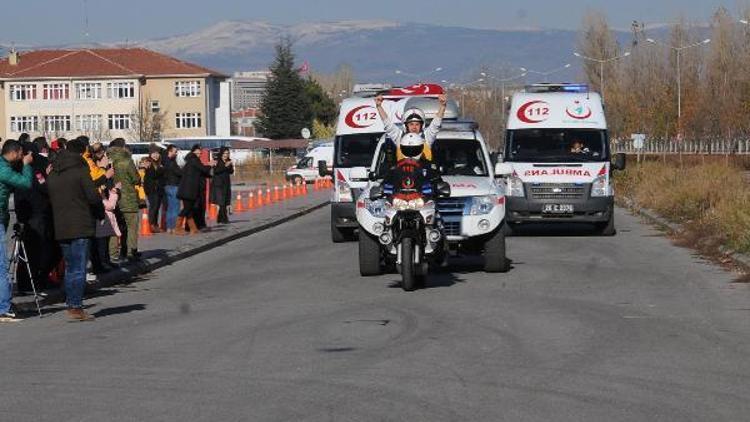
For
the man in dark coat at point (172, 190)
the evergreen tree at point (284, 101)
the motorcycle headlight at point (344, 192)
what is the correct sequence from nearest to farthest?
the motorcycle headlight at point (344, 192) < the man in dark coat at point (172, 190) < the evergreen tree at point (284, 101)

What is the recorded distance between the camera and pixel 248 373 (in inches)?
455

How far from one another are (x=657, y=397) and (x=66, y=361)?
4987 millimetres

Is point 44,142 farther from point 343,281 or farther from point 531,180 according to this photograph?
point 531,180

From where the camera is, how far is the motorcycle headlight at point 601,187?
28.0 m

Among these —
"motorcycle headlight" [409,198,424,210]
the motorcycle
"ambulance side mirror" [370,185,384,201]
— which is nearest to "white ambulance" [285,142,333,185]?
"ambulance side mirror" [370,185,384,201]

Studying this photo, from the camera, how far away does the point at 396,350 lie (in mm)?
12680

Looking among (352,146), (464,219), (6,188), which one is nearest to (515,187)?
(352,146)

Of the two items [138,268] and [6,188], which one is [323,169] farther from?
[6,188]

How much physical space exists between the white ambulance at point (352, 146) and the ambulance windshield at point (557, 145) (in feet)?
6.18

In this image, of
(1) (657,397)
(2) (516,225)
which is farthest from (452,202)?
(2) (516,225)

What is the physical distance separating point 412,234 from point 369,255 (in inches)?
86.9

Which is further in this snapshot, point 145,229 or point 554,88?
point 554,88

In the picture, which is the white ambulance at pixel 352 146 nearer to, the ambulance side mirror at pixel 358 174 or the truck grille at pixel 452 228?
the ambulance side mirror at pixel 358 174

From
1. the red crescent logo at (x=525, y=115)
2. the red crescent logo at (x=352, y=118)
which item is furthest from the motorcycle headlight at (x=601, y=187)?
the red crescent logo at (x=352, y=118)
